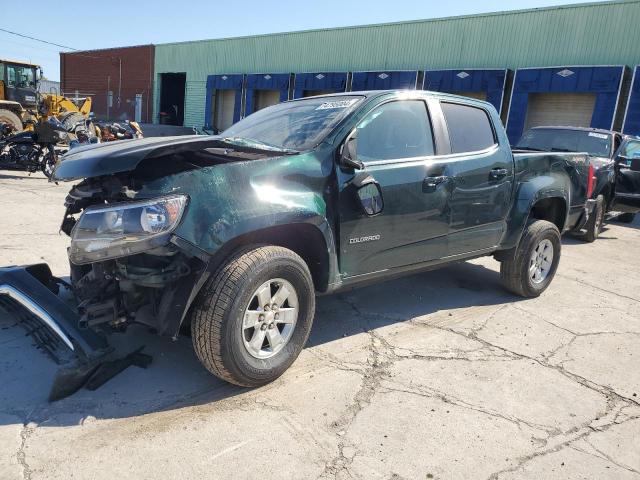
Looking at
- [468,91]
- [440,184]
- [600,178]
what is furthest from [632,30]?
[440,184]

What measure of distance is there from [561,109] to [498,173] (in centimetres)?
1775

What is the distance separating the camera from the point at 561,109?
787 inches

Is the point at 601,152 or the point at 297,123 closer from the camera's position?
the point at 297,123

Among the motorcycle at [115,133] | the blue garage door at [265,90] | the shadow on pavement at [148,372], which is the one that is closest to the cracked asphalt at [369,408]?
the shadow on pavement at [148,372]

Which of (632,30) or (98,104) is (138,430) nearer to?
(632,30)

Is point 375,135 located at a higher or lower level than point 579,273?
higher

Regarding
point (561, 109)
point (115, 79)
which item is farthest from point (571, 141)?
point (115, 79)

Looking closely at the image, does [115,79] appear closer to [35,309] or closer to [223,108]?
[223,108]

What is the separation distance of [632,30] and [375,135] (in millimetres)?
18390

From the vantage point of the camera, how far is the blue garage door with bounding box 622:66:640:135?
17.4 m

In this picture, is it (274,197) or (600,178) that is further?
(600,178)

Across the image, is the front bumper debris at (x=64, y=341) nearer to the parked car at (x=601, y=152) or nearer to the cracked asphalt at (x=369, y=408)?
the cracked asphalt at (x=369, y=408)

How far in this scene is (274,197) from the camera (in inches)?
124

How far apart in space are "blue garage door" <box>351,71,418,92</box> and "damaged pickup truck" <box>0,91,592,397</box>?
19.9m
